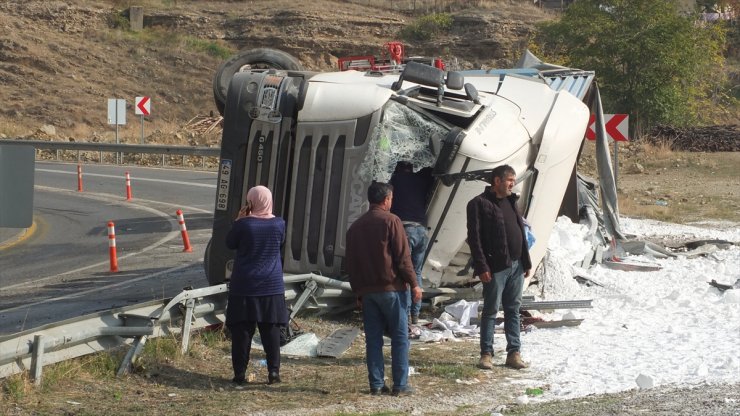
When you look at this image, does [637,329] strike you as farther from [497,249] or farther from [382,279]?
[382,279]

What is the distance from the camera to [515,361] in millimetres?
8672

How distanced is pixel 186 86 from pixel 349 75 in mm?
41670

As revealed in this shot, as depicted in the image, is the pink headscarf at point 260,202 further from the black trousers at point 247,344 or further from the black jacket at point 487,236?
the black jacket at point 487,236

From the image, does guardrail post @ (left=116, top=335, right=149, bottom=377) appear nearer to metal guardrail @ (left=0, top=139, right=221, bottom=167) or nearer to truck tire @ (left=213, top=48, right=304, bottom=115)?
truck tire @ (left=213, top=48, right=304, bottom=115)

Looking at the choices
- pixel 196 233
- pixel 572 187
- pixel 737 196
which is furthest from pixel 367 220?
pixel 737 196

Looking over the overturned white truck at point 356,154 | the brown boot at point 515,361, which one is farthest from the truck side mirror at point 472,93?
the brown boot at point 515,361

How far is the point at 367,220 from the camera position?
7855mm

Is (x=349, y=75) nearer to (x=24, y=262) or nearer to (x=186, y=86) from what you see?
(x=24, y=262)

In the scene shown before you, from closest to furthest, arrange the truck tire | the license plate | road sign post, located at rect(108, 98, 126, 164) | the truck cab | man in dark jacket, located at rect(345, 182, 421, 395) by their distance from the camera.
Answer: man in dark jacket, located at rect(345, 182, 421, 395) → the truck cab → the license plate → the truck tire → road sign post, located at rect(108, 98, 126, 164)

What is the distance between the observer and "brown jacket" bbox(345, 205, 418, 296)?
778cm

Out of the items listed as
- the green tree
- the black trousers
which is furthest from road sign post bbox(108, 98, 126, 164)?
the black trousers

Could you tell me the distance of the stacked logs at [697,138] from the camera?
1377 inches

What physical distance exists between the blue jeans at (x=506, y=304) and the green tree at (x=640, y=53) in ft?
103

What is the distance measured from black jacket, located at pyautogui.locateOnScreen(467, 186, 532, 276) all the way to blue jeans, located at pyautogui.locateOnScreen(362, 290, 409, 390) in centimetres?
100
